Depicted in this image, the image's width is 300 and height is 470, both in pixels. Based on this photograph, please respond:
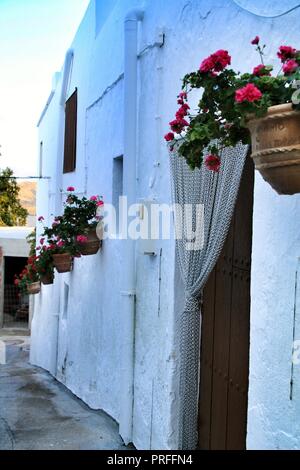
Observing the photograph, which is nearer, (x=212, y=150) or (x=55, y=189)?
(x=212, y=150)

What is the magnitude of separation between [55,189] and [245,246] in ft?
24.5

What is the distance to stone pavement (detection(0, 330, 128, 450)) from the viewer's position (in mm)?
5781

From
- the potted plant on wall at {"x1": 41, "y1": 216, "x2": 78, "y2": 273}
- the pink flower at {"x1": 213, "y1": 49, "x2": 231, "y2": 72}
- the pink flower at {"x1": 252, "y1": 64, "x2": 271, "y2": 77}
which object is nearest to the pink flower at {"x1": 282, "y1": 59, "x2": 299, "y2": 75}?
the pink flower at {"x1": 252, "y1": 64, "x2": 271, "y2": 77}

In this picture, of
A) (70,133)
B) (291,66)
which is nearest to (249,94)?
(291,66)

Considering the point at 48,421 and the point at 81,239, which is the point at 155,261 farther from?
the point at 48,421

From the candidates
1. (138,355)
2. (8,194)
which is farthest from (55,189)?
(8,194)

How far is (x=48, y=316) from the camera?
11648 millimetres

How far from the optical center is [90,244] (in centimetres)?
738

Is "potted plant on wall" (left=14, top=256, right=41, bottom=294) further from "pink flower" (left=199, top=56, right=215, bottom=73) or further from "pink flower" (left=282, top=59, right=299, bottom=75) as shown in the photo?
"pink flower" (left=282, top=59, right=299, bottom=75)

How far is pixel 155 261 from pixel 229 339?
57.7 inches

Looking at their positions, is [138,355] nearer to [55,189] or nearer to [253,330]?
[253,330]

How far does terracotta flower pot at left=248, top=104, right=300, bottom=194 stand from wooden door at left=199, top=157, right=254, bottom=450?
137 cm

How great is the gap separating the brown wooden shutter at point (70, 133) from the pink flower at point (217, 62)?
7061mm
